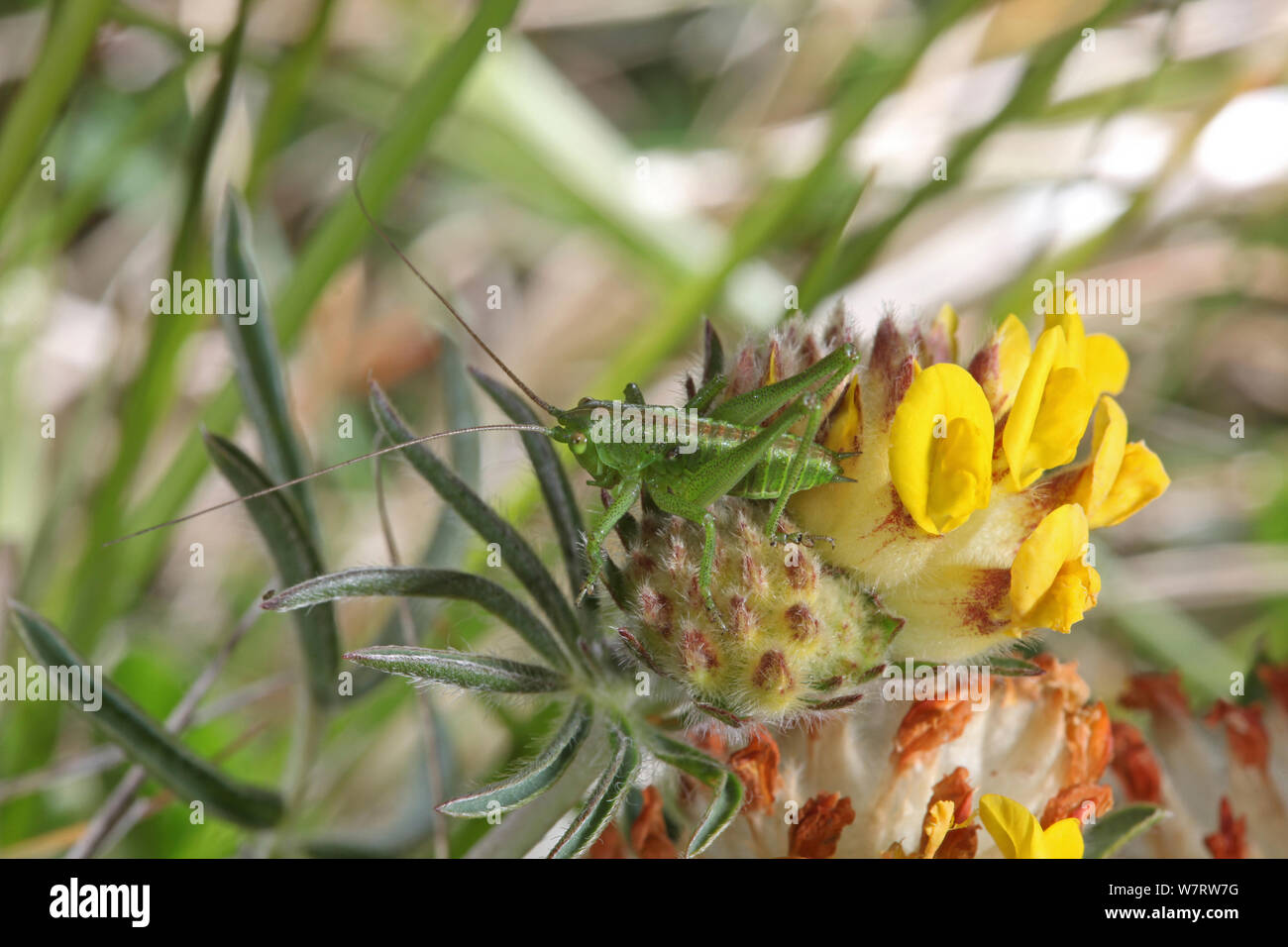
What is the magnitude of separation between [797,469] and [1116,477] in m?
0.42

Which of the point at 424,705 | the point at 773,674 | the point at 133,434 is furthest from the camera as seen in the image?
the point at 133,434

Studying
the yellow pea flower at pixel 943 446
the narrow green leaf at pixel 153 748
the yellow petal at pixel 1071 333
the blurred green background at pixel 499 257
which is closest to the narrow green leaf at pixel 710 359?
the yellow pea flower at pixel 943 446

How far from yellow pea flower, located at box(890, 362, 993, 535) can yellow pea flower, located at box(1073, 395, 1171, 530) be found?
0.50ft

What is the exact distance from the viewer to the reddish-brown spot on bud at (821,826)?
1.34 metres

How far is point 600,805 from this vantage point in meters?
1.25

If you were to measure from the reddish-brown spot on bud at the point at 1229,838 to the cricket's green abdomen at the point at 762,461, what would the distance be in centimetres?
87

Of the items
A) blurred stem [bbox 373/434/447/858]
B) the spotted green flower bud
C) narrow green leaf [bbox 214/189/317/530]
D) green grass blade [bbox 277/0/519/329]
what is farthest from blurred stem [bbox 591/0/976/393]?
the spotted green flower bud

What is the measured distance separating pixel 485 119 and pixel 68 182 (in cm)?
131

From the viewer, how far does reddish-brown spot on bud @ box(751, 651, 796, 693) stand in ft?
3.97

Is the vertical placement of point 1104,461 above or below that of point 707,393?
below

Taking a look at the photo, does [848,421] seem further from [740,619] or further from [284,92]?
[284,92]

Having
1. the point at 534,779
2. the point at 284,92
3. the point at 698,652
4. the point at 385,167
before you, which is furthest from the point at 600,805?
the point at 284,92

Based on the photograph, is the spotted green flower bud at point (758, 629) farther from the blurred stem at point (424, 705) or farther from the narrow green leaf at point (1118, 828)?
the blurred stem at point (424, 705)

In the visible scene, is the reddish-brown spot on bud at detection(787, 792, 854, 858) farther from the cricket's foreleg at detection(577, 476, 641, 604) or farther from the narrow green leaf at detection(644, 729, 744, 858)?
the cricket's foreleg at detection(577, 476, 641, 604)
